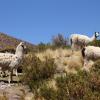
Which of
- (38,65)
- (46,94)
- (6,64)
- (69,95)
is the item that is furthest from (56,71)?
(69,95)

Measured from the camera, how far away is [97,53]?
911 inches

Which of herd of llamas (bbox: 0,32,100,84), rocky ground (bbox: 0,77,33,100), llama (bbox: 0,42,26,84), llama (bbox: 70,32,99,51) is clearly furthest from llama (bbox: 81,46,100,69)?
llama (bbox: 70,32,99,51)

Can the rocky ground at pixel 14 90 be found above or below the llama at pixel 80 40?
below

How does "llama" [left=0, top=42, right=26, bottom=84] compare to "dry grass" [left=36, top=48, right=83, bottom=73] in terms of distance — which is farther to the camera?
"dry grass" [left=36, top=48, right=83, bottom=73]

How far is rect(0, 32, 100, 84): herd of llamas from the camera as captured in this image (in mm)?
19312

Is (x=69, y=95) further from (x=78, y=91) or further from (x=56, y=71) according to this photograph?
(x=56, y=71)

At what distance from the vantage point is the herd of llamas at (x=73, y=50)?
19.3 metres

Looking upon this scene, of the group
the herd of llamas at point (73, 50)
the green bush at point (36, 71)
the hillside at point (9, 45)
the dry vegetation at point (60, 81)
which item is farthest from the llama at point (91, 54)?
the hillside at point (9, 45)

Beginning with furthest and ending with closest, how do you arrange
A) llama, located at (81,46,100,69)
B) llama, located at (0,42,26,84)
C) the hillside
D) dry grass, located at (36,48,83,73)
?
1. the hillside
2. dry grass, located at (36,48,83,73)
3. llama, located at (81,46,100,69)
4. llama, located at (0,42,26,84)

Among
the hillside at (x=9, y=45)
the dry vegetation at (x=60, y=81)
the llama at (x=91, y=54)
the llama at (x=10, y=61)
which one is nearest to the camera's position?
the dry vegetation at (x=60, y=81)

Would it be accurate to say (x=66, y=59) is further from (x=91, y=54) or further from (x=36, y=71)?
(x=36, y=71)

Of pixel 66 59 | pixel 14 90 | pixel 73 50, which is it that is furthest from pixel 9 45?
pixel 14 90

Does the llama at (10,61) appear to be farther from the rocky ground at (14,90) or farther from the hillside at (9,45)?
the hillside at (9,45)

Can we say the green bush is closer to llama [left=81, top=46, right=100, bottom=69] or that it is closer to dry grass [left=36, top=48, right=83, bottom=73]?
dry grass [left=36, top=48, right=83, bottom=73]
